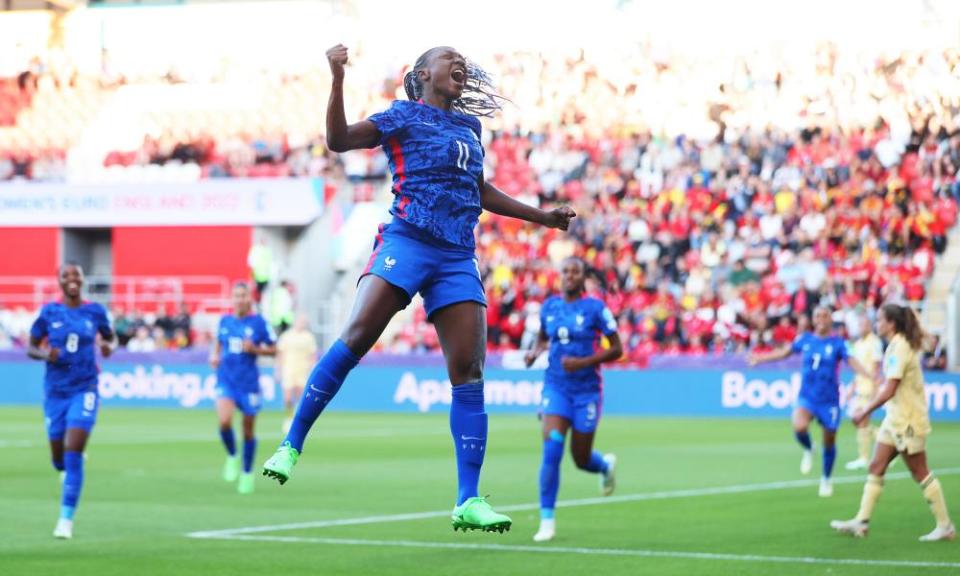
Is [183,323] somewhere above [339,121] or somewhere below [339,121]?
below

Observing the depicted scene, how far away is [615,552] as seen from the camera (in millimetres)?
12898

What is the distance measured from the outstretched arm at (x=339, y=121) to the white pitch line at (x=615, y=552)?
20.3 feet

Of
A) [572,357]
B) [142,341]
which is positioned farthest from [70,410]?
[142,341]

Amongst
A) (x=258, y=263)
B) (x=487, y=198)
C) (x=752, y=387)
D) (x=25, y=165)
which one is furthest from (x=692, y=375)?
(x=487, y=198)

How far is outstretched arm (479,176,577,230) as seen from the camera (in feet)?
26.1

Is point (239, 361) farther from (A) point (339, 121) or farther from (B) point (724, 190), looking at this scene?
(B) point (724, 190)

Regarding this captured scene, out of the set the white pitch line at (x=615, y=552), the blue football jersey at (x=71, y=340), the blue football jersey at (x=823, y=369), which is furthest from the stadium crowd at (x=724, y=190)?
the blue football jersey at (x=71, y=340)

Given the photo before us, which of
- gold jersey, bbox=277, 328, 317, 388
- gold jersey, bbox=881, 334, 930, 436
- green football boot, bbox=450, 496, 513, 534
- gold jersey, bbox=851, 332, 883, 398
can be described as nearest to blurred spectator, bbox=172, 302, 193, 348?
gold jersey, bbox=277, 328, 317, 388

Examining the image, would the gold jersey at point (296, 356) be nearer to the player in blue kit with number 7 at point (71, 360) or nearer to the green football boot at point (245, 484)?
the green football boot at point (245, 484)

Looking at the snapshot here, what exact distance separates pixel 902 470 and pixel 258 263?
19722 millimetres

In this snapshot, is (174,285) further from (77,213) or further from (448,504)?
(448,504)

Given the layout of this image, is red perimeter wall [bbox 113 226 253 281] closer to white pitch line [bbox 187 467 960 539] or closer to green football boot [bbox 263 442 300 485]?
white pitch line [bbox 187 467 960 539]

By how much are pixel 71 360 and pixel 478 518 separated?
7.84 meters

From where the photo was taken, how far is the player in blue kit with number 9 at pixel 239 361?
1927cm
